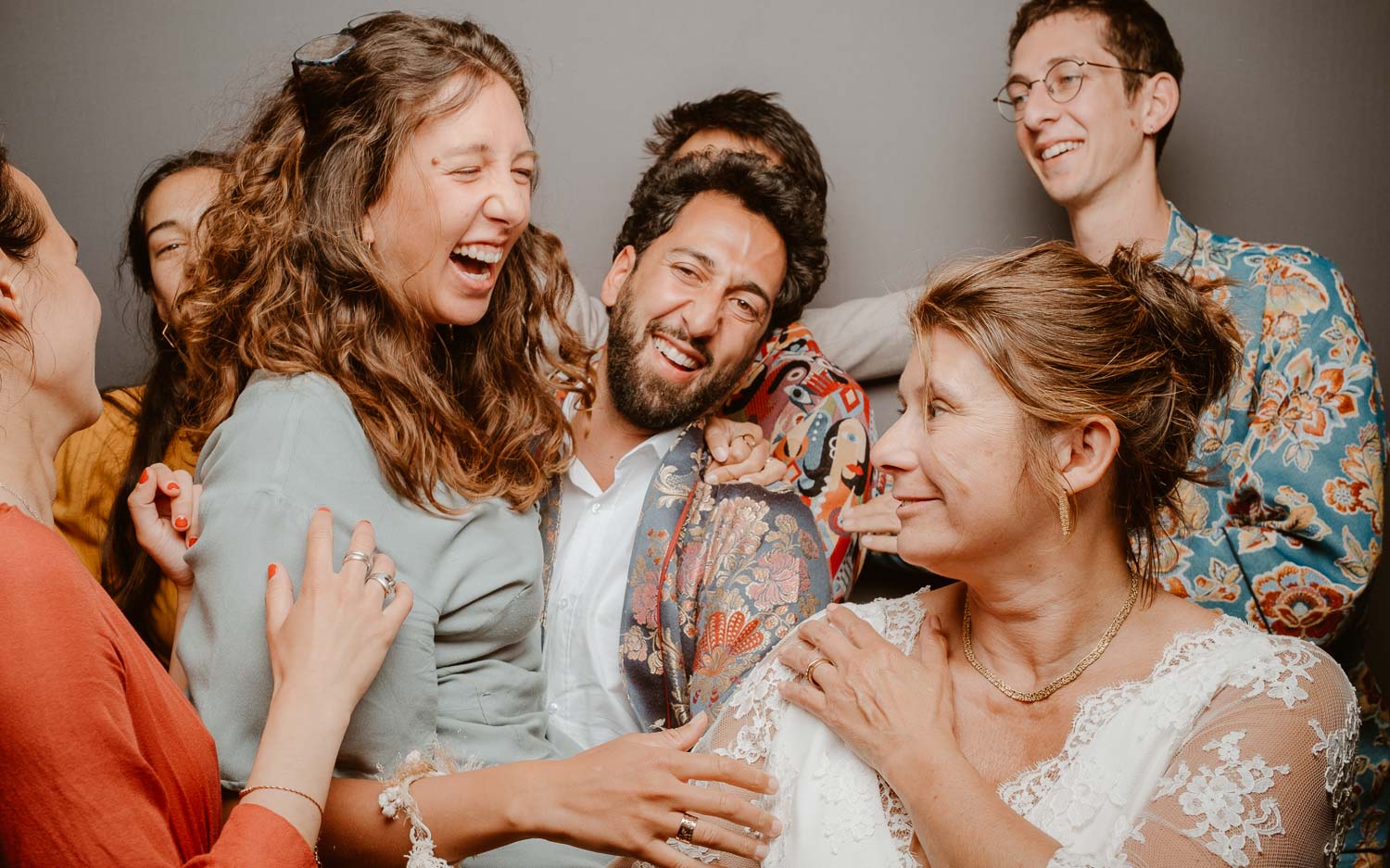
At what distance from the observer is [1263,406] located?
91.4 inches

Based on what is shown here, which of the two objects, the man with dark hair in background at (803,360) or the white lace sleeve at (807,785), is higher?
the man with dark hair in background at (803,360)

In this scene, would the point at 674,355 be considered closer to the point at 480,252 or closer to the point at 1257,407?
the point at 480,252

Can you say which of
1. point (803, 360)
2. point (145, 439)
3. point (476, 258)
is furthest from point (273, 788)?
point (803, 360)

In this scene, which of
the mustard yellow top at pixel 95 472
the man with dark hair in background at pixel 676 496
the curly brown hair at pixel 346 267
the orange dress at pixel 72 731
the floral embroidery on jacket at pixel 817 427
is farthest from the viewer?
the floral embroidery on jacket at pixel 817 427

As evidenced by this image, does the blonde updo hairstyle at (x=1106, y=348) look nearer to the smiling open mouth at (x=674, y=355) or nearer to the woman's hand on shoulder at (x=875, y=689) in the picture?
the woman's hand on shoulder at (x=875, y=689)

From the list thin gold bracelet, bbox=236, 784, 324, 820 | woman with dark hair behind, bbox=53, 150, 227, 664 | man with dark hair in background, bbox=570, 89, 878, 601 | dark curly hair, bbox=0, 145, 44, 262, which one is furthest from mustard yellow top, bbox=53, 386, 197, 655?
man with dark hair in background, bbox=570, 89, 878, 601

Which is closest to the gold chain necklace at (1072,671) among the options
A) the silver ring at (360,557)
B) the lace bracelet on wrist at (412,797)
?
the lace bracelet on wrist at (412,797)

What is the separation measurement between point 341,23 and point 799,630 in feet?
7.74

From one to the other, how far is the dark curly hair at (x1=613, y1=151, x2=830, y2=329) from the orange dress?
157 centimetres

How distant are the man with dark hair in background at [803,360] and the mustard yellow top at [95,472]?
3.35 feet

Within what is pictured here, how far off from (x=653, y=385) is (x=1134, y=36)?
1456mm

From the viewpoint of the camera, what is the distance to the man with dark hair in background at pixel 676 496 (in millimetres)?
2045

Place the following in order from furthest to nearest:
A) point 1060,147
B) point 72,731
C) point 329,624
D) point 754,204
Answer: point 1060,147 < point 754,204 < point 329,624 < point 72,731

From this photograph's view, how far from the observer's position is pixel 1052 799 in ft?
4.72
